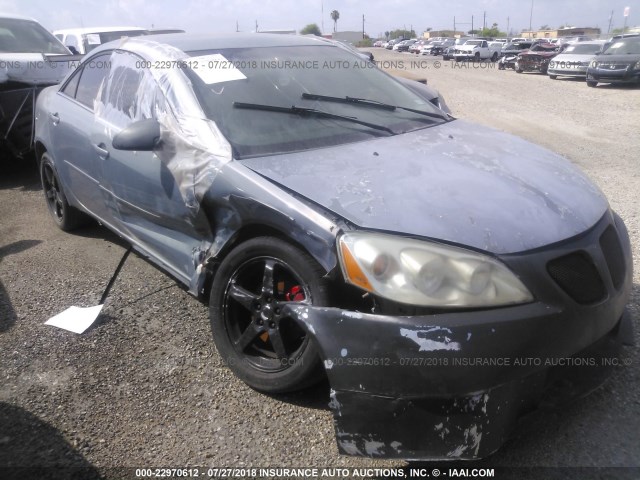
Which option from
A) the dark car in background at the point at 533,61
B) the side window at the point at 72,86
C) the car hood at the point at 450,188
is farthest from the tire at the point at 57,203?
the dark car in background at the point at 533,61

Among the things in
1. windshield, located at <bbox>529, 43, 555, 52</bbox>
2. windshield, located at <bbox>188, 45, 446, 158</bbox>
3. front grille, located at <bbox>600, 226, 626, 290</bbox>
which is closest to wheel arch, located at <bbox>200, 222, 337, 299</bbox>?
windshield, located at <bbox>188, 45, 446, 158</bbox>

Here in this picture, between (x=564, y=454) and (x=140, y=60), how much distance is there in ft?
10.1

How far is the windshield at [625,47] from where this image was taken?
1772cm

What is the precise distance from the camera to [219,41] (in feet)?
11.7

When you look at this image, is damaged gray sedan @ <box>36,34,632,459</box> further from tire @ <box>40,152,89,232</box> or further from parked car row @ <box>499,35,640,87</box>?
parked car row @ <box>499,35,640,87</box>

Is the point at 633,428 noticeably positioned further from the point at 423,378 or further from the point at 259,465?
the point at 259,465

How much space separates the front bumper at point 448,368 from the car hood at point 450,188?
200 millimetres

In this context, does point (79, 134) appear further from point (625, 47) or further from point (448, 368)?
point (625, 47)

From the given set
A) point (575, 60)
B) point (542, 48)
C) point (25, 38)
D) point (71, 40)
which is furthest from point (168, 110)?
point (542, 48)

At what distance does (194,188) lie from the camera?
2811mm

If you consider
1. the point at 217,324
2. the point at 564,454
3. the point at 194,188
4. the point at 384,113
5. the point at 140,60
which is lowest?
the point at 564,454

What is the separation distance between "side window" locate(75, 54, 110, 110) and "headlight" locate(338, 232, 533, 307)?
2.73 meters

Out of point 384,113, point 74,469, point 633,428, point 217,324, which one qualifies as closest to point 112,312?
point 217,324

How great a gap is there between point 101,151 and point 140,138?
0.80m
